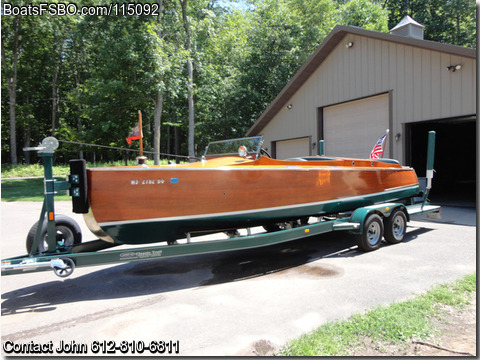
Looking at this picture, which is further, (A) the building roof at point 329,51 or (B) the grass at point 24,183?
(B) the grass at point 24,183

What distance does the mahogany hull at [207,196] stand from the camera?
374cm

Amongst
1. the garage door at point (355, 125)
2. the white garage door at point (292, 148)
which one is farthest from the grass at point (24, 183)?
the garage door at point (355, 125)

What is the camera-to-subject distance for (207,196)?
13.8 feet

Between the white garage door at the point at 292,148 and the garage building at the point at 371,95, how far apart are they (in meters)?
0.05

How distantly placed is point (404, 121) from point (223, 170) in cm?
892

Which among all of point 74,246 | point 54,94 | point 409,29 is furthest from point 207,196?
point 54,94

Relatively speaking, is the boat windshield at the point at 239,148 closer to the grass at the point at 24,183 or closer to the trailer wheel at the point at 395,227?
the trailer wheel at the point at 395,227

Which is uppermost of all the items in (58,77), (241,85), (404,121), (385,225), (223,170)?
(58,77)

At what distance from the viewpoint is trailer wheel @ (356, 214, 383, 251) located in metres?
5.41

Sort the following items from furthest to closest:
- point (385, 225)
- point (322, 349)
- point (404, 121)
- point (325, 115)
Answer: point (325, 115)
point (404, 121)
point (385, 225)
point (322, 349)

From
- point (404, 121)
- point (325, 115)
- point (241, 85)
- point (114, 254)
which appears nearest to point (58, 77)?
point (241, 85)

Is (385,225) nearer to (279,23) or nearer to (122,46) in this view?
(122,46)

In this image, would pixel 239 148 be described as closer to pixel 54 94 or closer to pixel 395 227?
pixel 395 227

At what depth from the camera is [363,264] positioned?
4.86 m
